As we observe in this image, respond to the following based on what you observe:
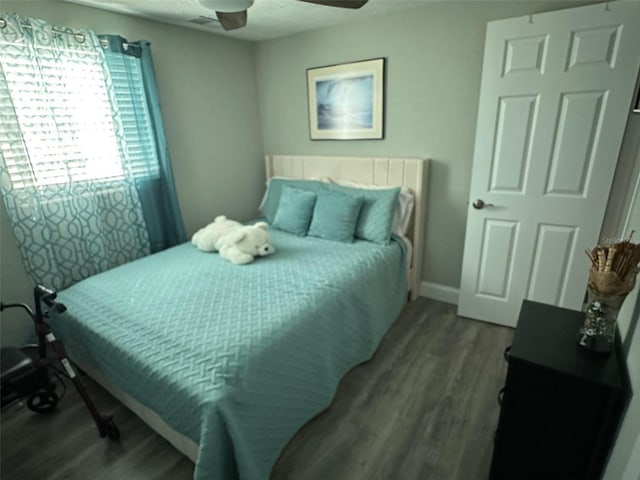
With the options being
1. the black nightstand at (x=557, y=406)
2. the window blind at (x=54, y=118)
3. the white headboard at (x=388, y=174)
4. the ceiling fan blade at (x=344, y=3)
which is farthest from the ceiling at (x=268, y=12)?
the black nightstand at (x=557, y=406)

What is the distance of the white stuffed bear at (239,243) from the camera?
2.33 metres

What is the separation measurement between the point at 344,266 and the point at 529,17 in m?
1.82

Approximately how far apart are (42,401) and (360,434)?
5.88ft

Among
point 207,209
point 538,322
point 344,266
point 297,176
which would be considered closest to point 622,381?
point 538,322

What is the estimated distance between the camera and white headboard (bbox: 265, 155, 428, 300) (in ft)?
8.79

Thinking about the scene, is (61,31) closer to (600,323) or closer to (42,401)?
(42,401)

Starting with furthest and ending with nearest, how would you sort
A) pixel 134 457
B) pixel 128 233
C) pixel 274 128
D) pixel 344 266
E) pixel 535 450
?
pixel 274 128 < pixel 128 233 < pixel 344 266 < pixel 134 457 < pixel 535 450

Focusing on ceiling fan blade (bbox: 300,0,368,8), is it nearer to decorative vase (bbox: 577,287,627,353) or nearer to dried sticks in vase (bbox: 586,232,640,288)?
dried sticks in vase (bbox: 586,232,640,288)

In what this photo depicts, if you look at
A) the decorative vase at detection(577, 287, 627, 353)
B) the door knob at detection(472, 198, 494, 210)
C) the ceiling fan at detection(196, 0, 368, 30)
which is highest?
the ceiling fan at detection(196, 0, 368, 30)

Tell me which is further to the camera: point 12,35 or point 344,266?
point 344,266

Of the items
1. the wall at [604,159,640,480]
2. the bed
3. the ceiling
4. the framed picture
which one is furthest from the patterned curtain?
the wall at [604,159,640,480]

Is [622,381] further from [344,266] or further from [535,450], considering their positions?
[344,266]

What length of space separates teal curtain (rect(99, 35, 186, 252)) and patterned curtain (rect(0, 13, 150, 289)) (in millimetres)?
87

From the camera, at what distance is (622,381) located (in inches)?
42.4
